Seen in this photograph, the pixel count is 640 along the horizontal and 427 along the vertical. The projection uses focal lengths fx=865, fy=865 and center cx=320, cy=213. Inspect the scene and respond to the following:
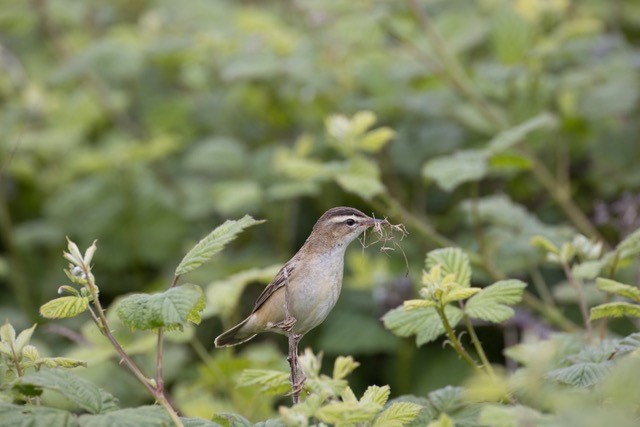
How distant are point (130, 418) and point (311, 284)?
0.95 meters

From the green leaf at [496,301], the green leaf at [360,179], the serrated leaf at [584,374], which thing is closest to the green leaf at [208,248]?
the green leaf at [496,301]

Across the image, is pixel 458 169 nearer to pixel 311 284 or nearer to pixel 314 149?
pixel 311 284

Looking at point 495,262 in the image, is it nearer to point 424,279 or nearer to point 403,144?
point 403,144

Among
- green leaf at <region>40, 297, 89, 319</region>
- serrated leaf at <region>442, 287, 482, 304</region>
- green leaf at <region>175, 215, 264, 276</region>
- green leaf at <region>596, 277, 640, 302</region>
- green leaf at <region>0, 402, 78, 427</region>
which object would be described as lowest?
green leaf at <region>596, 277, 640, 302</region>

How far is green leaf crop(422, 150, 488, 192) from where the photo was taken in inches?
147

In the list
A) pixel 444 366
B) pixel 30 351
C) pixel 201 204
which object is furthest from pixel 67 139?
pixel 30 351

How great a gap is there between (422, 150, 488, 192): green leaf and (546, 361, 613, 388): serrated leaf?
1543mm

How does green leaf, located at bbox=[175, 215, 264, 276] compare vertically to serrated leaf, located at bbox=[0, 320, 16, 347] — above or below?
above

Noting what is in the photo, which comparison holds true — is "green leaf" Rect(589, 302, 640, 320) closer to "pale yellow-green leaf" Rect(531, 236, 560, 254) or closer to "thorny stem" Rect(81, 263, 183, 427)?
"pale yellow-green leaf" Rect(531, 236, 560, 254)

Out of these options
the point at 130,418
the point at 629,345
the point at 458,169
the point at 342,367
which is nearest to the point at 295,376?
the point at 342,367

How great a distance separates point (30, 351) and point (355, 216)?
46.5 inches

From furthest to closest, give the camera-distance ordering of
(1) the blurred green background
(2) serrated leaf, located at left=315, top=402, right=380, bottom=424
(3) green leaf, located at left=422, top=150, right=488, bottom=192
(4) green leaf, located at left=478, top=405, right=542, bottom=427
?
1. (1) the blurred green background
2. (3) green leaf, located at left=422, top=150, right=488, bottom=192
3. (2) serrated leaf, located at left=315, top=402, right=380, bottom=424
4. (4) green leaf, located at left=478, top=405, right=542, bottom=427

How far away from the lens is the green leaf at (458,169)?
12.3 feet

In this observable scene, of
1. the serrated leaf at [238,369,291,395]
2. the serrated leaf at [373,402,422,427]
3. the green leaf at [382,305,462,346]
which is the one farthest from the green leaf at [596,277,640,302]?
the serrated leaf at [238,369,291,395]
